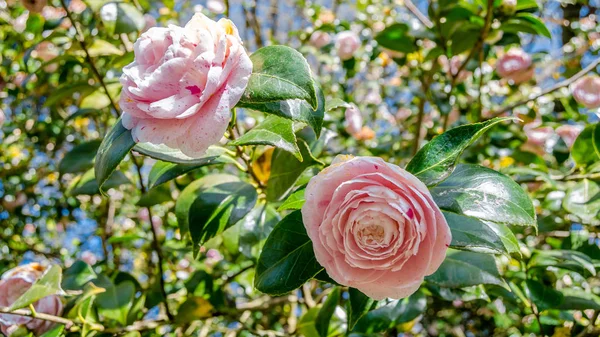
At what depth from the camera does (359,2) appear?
7.22 feet

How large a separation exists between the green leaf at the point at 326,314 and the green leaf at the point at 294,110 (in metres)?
0.45

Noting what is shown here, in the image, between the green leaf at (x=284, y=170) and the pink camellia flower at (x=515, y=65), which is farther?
the pink camellia flower at (x=515, y=65)

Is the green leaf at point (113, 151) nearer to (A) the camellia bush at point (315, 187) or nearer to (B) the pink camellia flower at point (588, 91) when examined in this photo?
(A) the camellia bush at point (315, 187)

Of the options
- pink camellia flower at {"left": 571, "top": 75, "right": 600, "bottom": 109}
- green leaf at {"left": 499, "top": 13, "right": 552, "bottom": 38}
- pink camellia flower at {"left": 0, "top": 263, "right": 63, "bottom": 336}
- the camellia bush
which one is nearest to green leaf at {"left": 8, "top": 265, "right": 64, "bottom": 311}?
the camellia bush

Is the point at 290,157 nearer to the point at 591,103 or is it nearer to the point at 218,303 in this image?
the point at 218,303

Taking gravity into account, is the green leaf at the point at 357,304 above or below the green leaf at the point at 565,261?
above

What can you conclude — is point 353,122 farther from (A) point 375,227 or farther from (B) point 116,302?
(A) point 375,227

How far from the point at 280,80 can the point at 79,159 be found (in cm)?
→ 76

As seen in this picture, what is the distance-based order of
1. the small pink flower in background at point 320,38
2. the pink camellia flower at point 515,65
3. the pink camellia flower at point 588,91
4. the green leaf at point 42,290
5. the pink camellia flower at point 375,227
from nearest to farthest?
the pink camellia flower at point 375,227
the green leaf at point 42,290
the pink camellia flower at point 588,91
the pink camellia flower at point 515,65
the small pink flower in background at point 320,38

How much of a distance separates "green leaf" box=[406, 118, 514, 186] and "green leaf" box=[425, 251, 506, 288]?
0.70 feet

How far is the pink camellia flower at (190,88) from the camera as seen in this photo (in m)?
0.50

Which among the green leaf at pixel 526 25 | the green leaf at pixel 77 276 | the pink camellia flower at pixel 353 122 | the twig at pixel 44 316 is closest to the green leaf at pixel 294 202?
the twig at pixel 44 316

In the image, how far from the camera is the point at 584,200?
882 millimetres

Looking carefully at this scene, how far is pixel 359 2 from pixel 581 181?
4.92 ft
